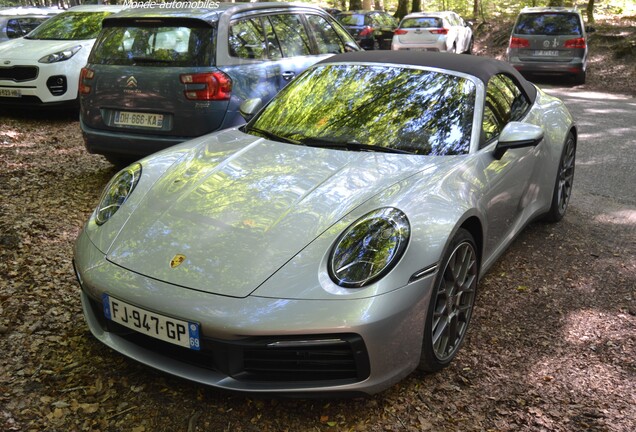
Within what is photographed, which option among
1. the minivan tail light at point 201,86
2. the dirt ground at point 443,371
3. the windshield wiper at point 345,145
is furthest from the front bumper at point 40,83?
the windshield wiper at point 345,145

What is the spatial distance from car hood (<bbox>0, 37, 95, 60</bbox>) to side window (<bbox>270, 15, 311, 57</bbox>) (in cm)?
395

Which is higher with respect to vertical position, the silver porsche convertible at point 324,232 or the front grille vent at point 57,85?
the silver porsche convertible at point 324,232

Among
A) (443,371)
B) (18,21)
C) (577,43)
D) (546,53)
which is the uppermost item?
(18,21)

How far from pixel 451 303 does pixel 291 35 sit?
451 cm

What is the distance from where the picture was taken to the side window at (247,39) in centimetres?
599

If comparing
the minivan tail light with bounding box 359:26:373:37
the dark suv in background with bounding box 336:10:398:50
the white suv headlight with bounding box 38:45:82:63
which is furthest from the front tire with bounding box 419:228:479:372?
the minivan tail light with bounding box 359:26:373:37

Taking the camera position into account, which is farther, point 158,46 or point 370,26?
point 370,26

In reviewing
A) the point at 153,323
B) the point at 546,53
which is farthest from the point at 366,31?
the point at 153,323

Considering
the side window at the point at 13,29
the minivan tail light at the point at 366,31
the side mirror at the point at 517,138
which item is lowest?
the minivan tail light at the point at 366,31

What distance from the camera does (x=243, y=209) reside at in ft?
10.1

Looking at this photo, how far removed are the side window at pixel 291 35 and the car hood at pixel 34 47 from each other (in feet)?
13.0

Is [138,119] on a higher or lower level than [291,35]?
lower

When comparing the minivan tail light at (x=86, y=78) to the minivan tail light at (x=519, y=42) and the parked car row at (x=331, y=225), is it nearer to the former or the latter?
the parked car row at (x=331, y=225)

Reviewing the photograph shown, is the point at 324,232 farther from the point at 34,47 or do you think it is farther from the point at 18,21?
the point at 18,21
